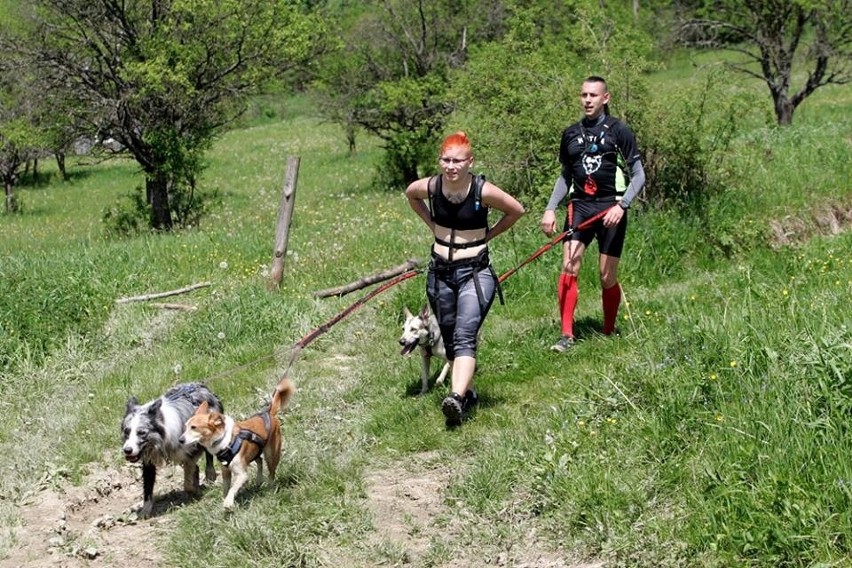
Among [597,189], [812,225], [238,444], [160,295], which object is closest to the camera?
[238,444]

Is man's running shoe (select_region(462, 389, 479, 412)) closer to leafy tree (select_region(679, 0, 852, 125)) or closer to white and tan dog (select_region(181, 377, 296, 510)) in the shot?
white and tan dog (select_region(181, 377, 296, 510))

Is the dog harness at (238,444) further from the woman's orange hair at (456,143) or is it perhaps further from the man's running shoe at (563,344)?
the man's running shoe at (563,344)

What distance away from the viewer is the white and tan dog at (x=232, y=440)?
5.69 m

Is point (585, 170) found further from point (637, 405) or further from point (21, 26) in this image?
point (21, 26)

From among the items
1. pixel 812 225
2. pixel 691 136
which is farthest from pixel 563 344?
pixel 812 225

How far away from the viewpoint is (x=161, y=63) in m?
17.5

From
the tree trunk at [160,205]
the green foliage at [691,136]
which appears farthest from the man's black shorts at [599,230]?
the tree trunk at [160,205]

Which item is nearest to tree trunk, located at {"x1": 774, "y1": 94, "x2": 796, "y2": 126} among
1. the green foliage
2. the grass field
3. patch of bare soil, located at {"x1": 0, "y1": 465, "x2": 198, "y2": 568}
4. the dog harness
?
the grass field

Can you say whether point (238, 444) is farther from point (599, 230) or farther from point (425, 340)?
point (599, 230)

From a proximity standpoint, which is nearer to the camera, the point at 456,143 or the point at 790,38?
the point at 456,143

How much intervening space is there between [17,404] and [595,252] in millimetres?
6237

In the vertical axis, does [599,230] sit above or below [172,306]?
above

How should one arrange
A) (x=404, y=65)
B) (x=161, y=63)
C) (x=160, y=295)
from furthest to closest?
(x=404, y=65) → (x=161, y=63) → (x=160, y=295)

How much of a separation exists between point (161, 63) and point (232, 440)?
525 inches
